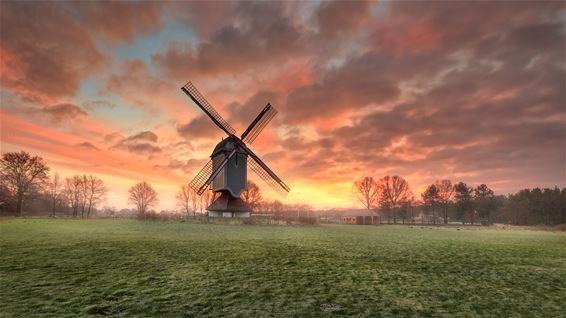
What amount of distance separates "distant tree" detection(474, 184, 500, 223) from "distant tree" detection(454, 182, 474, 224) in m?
4.30

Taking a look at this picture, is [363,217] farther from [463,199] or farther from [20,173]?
A: [20,173]

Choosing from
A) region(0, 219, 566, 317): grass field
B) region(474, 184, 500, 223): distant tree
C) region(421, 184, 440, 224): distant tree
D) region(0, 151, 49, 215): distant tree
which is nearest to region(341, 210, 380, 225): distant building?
region(421, 184, 440, 224): distant tree

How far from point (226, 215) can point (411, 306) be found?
125 ft

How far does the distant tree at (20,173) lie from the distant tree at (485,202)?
124 meters

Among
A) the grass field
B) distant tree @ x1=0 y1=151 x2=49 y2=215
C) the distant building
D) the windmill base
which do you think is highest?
distant tree @ x1=0 y1=151 x2=49 y2=215

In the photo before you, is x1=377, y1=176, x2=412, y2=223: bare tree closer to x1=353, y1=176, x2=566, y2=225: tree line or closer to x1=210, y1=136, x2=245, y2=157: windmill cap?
x1=353, y1=176, x2=566, y2=225: tree line

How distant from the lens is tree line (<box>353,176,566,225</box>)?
86.9 meters

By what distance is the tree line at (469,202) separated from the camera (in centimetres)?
8694

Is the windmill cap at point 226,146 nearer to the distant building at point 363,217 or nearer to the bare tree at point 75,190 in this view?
the distant building at point 363,217

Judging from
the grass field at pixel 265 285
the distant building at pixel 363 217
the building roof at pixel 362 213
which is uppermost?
the grass field at pixel 265 285

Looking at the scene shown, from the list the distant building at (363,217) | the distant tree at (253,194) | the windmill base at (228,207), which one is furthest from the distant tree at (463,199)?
the windmill base at (228,207)

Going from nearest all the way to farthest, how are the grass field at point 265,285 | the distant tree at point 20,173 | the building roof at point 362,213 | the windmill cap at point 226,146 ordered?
the grass field at point 265,285
the windmill cap at point 226,146
the distant tree at point 20,173
the building roof at point 362,213

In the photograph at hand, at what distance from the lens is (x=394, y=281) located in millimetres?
9320

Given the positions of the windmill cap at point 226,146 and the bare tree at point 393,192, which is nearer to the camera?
the windmill cap at point 226,146
